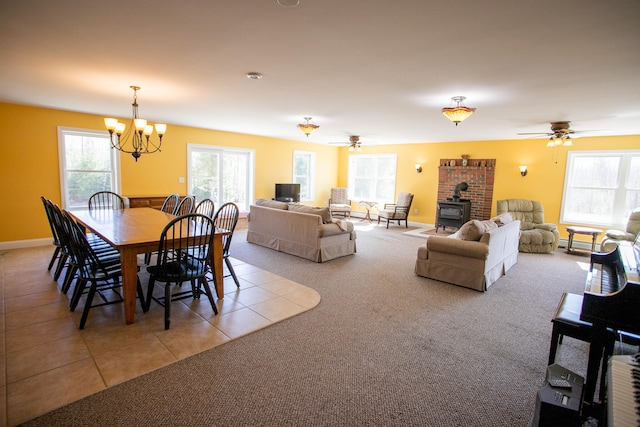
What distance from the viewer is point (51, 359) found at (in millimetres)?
2395

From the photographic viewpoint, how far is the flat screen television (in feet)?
29.9

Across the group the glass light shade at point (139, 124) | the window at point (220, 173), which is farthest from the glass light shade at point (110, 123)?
the window at point (220, 173)

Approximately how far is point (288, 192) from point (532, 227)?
614 cm

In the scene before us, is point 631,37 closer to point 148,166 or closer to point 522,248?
point 522,248

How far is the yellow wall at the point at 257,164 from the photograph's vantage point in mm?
5375

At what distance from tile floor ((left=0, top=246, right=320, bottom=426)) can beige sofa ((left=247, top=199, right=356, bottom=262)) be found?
124 cm

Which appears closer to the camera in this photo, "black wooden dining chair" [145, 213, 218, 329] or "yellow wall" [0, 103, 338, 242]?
"black wooden dining chair" [145, 213, 218, 329]

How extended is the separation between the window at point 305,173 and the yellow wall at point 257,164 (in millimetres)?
208

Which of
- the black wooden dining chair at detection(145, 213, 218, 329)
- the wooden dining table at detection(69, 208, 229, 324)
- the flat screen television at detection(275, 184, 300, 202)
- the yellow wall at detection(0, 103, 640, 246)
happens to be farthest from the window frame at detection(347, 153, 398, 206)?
→ the black wooden dining chair at detection(145, 213, 218, 329)

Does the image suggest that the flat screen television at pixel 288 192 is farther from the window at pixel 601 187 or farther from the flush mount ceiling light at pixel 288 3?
the flush mount ceiling light at pixel 288 3

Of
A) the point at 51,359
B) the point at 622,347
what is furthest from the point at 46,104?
the point at 622,347

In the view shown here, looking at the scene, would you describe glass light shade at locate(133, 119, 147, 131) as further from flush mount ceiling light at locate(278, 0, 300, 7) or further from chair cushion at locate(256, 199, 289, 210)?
flush mount ceiling light at locate(278, 0, 300, 7)

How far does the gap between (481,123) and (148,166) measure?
6.71 metres

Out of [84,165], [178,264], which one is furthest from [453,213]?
[84,165]
